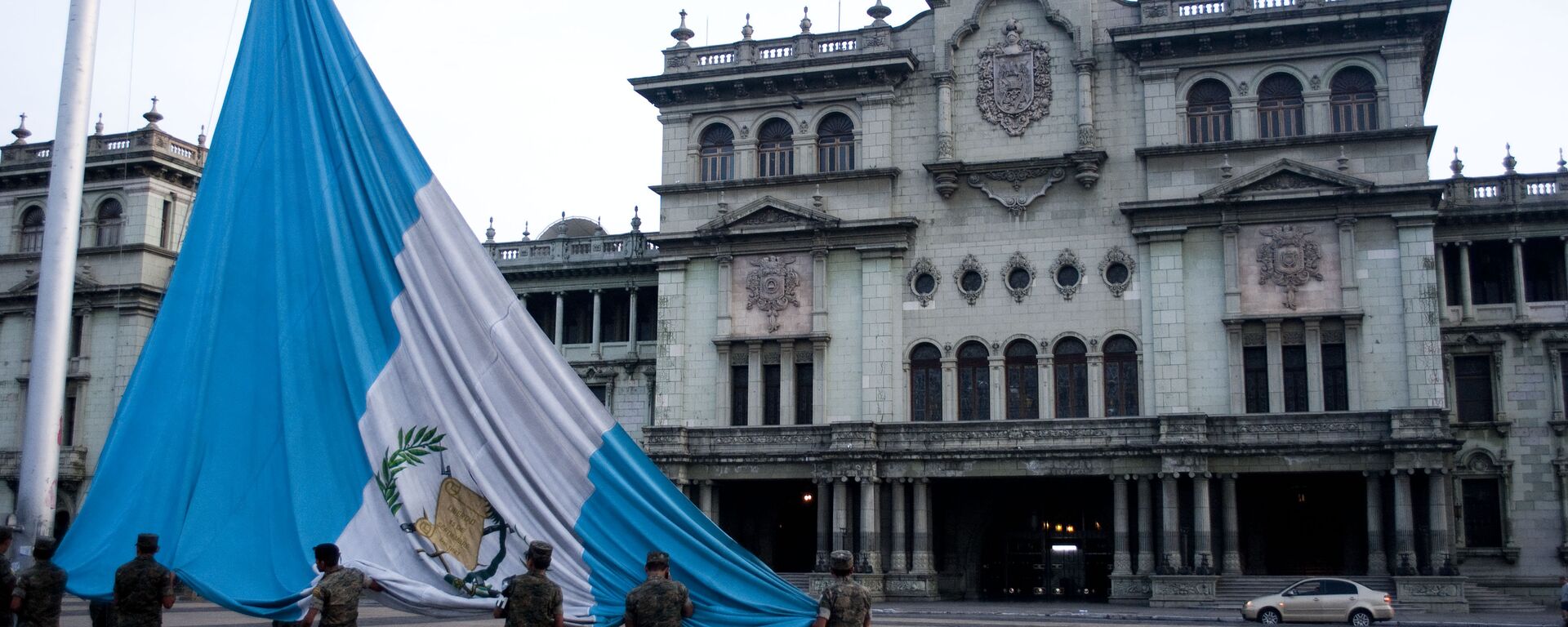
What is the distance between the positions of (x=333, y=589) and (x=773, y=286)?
1454 inches

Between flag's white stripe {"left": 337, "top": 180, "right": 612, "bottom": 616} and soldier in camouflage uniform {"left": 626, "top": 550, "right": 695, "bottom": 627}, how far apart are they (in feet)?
1.24

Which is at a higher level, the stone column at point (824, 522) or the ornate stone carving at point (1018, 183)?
the ornate stone carving at point (1018, 183)

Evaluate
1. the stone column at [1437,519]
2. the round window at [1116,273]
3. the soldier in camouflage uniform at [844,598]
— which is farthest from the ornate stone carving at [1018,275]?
the soldier in camouflage uniform at [844,598]

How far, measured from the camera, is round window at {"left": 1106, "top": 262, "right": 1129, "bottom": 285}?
43.9 meters

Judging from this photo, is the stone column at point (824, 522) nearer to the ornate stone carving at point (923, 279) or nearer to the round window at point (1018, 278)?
the ornate stone carving at point (923, 279)

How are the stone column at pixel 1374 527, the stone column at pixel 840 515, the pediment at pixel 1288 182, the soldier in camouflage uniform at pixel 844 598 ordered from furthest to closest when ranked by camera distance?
1. the stone column at pixel 840 515
2. the pediment at pixel 1288 182
3. the stone column at pixel 1374 527
4. the soldier in camouflage uniform at pixel 844 598

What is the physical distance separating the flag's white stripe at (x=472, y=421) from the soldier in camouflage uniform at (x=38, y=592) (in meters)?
3.65

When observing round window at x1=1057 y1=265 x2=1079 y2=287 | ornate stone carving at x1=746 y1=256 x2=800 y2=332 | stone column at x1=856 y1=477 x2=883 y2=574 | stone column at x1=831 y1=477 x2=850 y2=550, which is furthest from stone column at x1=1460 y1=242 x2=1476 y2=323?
ornate stone carving at x1=746 y1=256 x2=800 y2=332

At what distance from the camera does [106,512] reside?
10086 millimetres

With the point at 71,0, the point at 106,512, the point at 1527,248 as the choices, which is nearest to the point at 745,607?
the point at 106,512

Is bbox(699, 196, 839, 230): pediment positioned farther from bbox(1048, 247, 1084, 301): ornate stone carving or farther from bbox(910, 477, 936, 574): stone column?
bbox(910, 477, 936, 574): stone column

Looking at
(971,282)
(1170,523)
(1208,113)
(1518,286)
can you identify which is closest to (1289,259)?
(1208,113)

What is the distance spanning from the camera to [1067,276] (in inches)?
1752

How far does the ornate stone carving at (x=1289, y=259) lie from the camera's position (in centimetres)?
4166
